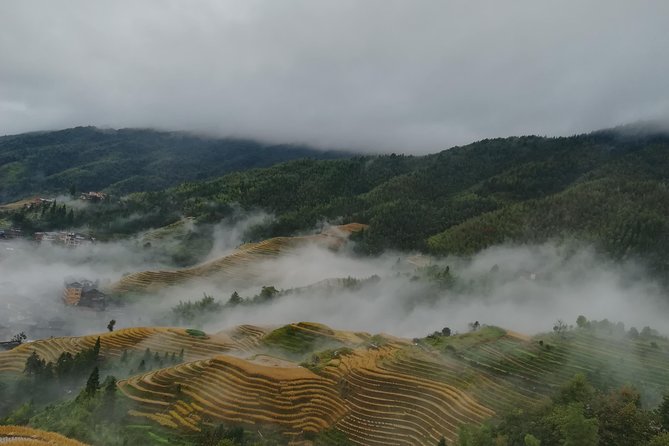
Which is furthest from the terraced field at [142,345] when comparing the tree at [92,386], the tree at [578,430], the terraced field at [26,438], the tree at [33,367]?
the tree at [578,430]

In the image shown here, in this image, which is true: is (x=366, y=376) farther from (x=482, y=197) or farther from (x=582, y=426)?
(x=482, y=197)

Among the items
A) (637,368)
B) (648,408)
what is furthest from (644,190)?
(648,408)

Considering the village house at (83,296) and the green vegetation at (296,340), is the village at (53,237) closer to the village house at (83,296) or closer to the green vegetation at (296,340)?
the village house at (83,296)

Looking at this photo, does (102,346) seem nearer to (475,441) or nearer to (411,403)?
(411,403)

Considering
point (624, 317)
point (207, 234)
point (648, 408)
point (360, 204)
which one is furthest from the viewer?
point (360, 204)

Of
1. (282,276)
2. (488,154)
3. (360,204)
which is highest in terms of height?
(488,154)

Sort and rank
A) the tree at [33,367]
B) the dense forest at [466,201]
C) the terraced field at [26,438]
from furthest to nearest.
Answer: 1. the dense forest at [466,201]
2. the tree at [33,367]
3. the terraced field at [26,438]
